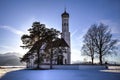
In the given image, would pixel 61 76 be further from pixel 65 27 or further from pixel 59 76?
pixel 65 27

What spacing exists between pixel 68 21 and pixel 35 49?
27035mm

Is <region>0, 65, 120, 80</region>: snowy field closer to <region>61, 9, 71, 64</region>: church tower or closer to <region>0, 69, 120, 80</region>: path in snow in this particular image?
<region>0, 69, 120, 80</region>: path in snow

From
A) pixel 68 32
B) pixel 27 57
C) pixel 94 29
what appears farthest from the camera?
pixel 68 32

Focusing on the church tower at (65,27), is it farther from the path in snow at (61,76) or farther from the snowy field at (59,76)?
the path in snow at (61,76)

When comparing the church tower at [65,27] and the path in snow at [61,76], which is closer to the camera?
the path in snow at [61,76]

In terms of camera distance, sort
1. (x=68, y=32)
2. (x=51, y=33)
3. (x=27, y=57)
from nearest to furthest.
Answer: (x=27, y=57), (x=51, y=33), (x=68, y=32)

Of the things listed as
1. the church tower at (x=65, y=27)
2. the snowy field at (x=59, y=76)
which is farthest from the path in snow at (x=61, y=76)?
the church tower at (x=65, y=27)

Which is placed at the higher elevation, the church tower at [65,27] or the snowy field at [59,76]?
the church tower at [65,27]

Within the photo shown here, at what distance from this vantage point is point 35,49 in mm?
42906

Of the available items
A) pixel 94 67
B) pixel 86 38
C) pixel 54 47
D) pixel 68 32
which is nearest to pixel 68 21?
pixel 68 32

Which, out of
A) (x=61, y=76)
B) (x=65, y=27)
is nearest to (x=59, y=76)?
(x=61, y=76)

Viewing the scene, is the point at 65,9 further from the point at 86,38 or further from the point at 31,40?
the point at 31,40

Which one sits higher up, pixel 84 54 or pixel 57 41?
pixel 57 41

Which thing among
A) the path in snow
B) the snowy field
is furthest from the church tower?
the path in snow
